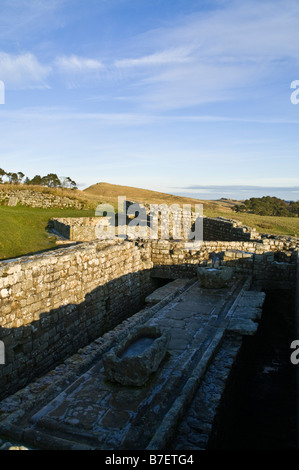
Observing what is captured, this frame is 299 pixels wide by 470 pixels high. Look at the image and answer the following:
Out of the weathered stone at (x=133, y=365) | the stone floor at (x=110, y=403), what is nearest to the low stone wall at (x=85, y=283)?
the stone floor at (x=110, y=403)

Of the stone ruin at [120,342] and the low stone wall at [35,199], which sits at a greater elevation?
the low stone wall at [35,199]

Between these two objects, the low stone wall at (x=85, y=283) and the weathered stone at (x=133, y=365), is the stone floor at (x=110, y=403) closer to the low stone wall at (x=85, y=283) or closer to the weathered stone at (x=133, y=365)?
the weathered stone at (x=133, y=365)

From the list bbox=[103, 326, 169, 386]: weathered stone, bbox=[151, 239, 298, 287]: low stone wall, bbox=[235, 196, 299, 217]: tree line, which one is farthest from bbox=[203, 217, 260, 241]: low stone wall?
bbox=[235, 196, 299, 217]: tree line

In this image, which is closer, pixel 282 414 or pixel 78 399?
pixel 78 399

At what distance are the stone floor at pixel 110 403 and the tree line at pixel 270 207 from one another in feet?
117

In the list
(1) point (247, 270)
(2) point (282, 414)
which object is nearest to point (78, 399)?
(2) point (282, 414)

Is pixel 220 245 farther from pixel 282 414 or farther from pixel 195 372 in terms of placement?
pixel 195 372

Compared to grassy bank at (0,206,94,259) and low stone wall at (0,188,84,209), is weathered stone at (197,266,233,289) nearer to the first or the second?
grassy bank at (0,206,94,259)

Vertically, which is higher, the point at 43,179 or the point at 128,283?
the point at 43,179

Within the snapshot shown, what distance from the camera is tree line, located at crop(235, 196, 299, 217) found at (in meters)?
40.5

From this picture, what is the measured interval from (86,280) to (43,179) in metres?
30.9

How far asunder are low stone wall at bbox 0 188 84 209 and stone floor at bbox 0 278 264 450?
18671mm

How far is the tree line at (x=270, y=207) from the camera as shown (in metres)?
40.5

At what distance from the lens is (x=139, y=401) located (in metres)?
4.68
